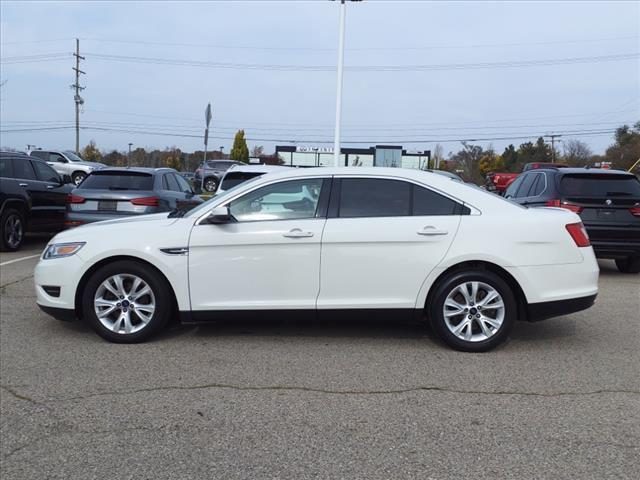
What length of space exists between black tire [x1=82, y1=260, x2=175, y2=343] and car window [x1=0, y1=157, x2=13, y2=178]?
715cm

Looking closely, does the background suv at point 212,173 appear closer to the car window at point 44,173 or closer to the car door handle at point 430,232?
the car window at point 44,173

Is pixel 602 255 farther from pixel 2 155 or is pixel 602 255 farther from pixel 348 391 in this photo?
pixel 2 155

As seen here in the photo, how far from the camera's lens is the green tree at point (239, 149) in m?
67.2

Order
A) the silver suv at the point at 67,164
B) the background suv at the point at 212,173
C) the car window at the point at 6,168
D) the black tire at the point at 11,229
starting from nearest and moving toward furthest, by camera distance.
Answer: the black tire at the point at 11,229
the car window at the point at 6,168
the silver suv at the point at 67,164
the background suv at the point at 212,173

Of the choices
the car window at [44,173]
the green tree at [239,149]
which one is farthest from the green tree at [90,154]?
the car window at [44,173]

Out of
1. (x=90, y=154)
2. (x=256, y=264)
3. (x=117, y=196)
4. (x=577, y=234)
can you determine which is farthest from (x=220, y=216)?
(x=90, y=154)

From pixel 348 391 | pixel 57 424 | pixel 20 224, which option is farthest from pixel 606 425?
pixel 20 224

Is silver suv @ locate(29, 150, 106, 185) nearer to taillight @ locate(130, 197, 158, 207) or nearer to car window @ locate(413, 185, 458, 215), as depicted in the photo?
taillight @ locate(130, 197, 158, 207)

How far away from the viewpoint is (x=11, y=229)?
10484 millimetres

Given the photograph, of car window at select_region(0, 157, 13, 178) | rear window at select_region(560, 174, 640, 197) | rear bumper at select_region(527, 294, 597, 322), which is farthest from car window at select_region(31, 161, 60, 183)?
rear bumper at select_region(527, 294, 597, 322)

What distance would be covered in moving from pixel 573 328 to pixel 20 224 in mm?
9847

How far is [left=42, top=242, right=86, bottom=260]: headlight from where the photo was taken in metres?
4.99

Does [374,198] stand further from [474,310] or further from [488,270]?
[474,310]

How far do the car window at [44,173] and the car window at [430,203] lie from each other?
9.22 m
